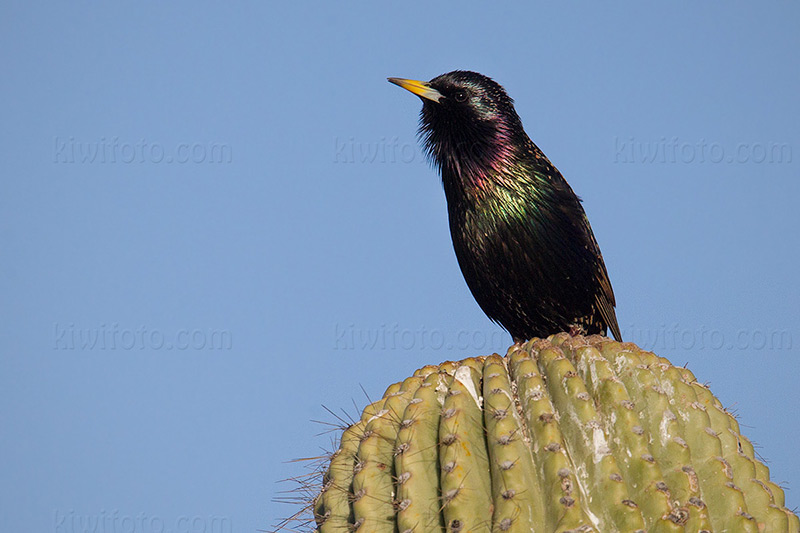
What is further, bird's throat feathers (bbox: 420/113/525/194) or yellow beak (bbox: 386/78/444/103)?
yellow beak (bbox: 386/78/444/103)

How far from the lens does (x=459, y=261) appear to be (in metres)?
5.29

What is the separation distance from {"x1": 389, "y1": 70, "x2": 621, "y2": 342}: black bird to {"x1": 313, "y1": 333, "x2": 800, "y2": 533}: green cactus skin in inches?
74.4

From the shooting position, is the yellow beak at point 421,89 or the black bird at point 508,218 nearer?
the black bird at point 508,218

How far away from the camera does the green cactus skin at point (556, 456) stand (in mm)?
2584

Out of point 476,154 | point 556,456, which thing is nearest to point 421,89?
point 476,154

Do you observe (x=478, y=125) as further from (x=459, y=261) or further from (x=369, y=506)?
(x=369, y=506)

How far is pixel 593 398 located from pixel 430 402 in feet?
1.82

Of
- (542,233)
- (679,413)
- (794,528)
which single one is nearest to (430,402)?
(679,413)

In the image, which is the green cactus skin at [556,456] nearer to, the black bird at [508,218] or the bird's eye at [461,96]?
the black bird at [508,218]

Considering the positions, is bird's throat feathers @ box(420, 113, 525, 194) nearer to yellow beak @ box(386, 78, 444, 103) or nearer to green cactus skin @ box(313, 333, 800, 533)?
yellow beak @ box(386, 78, 444, 103)

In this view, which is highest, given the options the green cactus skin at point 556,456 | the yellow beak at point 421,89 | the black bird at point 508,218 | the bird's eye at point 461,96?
the yellow beak at point 421,89

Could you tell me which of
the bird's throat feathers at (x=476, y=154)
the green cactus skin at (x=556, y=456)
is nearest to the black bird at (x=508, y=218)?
the bird's throat feathers at (x=476, y=154)

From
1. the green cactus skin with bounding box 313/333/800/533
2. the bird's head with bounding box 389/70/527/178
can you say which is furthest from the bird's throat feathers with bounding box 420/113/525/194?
the green cactus skin with bounding box 313/333/800/533

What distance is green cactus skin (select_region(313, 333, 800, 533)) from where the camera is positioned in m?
2.58
